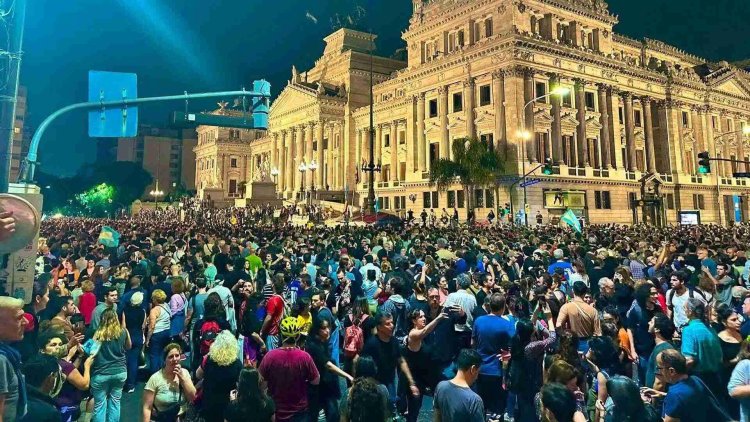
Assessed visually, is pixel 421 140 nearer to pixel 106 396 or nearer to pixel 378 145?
pixel 378 145

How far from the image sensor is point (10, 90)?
341 inches

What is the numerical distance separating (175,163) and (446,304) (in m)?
125

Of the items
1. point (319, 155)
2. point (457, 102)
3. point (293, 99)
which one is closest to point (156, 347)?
point (457, 102)

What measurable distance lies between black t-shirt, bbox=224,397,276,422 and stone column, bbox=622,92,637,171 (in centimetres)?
5284

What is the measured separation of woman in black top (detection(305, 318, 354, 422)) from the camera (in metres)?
5.50

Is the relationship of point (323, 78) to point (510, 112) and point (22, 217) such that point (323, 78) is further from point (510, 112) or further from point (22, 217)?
point (22, 217)

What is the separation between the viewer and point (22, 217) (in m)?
6.05

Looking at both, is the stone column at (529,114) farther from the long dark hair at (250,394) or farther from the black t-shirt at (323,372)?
the long dark hair at (250,394)

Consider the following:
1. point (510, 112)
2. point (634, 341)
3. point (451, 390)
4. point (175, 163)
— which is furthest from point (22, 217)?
point (175, 163)

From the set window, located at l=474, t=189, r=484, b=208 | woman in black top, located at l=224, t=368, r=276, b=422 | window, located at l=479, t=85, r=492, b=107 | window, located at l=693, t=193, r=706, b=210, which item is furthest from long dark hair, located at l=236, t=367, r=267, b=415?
window, located at l=693, t=193, r=706, b=210

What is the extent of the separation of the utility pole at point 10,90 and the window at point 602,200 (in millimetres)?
44444

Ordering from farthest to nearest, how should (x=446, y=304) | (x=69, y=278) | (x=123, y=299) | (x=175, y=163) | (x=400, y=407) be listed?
(x=175, y=163)
(x=69, y=278)
(x=123, y=299)
(x=446, y=304)
(x=400, y=407)

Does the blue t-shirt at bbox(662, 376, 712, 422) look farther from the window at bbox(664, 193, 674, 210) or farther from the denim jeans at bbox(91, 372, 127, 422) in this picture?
the window at bbox(664, 193, 674, 210)

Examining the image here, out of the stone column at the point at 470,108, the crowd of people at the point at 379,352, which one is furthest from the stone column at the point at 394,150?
the crowd of people at the point at 379,352
